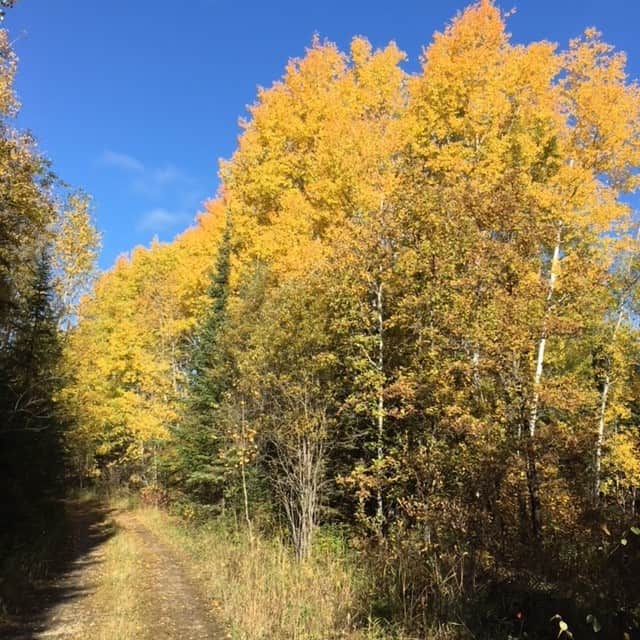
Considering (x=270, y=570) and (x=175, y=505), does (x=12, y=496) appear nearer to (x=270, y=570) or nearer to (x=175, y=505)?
(x=270, y=570)

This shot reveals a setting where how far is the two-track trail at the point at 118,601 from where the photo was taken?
719cm

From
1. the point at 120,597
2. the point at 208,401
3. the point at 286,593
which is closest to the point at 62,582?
the point at 120,597

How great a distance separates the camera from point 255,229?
17766 millimetres

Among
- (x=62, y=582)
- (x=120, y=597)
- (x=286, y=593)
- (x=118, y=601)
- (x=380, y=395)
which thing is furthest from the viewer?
(x=62, y=582)

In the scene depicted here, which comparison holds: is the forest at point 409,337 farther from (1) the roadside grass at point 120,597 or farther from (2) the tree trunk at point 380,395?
(1) the roadside grass at point 120,597

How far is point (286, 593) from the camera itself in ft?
24.0

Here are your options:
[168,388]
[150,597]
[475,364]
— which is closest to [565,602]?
[475,364]

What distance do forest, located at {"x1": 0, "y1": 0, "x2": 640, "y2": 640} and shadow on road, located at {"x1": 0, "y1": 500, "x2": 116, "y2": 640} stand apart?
3.35 feet

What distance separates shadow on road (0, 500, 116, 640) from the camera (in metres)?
7.54

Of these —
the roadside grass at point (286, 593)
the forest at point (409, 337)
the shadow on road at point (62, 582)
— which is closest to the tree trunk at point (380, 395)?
the forest at point (409, 337)

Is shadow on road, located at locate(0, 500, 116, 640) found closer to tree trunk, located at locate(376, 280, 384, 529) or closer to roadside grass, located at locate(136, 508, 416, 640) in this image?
roadside grass, located at locate(136, 508, 416, 640)

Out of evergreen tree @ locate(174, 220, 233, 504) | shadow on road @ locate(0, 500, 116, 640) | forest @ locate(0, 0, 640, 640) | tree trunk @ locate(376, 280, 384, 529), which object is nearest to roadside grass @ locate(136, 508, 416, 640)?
forest @ locate(0, 0, 640, 640)

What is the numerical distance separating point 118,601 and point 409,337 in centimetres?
660

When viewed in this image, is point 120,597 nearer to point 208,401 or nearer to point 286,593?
point 286,593
